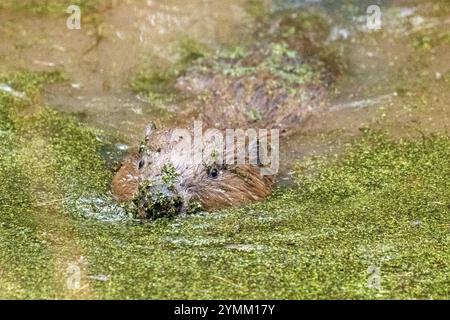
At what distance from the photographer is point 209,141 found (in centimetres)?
703

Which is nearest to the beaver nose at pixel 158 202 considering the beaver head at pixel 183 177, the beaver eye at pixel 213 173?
the beaver head at pixel 183 177

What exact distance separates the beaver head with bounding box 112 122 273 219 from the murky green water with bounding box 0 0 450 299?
0.42 feet

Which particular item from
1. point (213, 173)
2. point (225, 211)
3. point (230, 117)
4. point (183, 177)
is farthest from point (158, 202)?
point (230, 117)

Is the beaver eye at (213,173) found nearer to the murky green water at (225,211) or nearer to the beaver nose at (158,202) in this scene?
the murky green water at (225,211)

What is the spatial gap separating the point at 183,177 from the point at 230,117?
1549mm

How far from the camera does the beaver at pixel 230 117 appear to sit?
21.0 feet

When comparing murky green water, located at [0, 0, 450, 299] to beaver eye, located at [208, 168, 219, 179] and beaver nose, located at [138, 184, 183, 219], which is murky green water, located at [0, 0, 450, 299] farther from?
beaver eye, located at [208, 168, 219, 179]

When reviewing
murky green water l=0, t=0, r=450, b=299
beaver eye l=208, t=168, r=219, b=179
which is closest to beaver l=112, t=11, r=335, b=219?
beaver eye l=208, t=168, r=219, b=179

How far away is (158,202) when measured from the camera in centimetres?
614

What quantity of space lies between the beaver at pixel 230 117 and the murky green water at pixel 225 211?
15cm

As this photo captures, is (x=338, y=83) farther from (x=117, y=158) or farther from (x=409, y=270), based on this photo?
(x=409, y=270)

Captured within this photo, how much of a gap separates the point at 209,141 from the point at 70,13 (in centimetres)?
287

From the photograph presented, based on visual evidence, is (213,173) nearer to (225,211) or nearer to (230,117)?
(225,211)
